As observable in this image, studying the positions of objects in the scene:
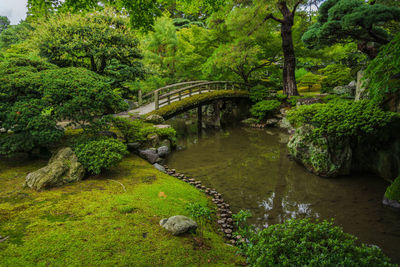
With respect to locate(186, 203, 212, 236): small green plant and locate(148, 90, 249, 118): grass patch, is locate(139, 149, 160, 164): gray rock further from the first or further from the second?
locate(148, 90, 249, 118): grass patch

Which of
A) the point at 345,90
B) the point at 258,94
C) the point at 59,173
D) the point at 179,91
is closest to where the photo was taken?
the point at 59,173

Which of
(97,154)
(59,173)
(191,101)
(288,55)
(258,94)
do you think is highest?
(288,55)

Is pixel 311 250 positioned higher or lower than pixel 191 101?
lower

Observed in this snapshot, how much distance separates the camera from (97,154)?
18.3ft

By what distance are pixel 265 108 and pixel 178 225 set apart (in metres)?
14.8

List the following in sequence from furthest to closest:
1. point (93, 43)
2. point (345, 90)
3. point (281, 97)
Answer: point (281, 97)
point (345, 90)
point (93, 43)

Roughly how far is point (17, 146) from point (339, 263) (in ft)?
22.9

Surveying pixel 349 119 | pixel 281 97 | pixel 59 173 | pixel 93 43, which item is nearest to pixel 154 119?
pixel 93 43

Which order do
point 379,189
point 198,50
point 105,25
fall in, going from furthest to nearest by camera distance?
point 198,50 → point 105,25 → point 379,189

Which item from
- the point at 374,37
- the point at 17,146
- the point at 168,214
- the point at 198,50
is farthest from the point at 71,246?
the point at 198,50

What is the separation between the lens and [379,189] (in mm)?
6508

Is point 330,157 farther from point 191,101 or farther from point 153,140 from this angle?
point 191,101

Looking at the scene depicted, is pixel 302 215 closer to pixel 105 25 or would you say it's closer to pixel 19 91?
pixel 19 91

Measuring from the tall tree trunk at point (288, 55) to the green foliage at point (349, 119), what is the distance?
1004 centimetres
